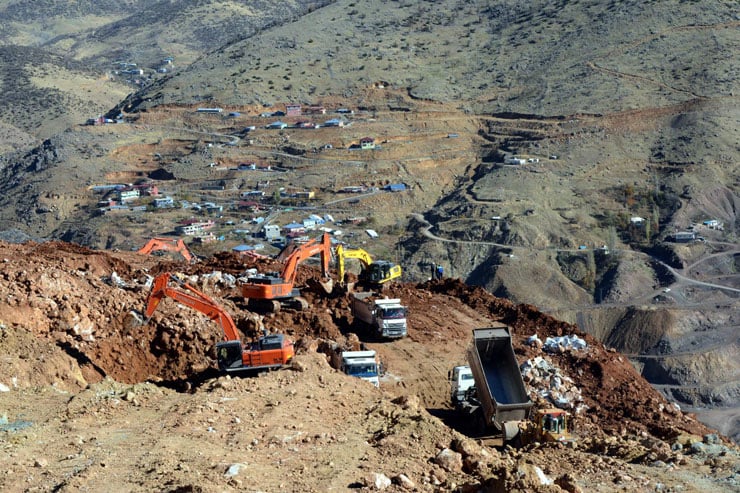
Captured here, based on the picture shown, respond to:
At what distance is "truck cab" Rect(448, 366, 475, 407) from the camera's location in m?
22.6

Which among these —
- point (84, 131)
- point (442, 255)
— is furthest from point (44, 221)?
point (442, 255)

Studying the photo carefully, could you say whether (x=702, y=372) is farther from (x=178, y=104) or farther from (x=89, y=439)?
(x=178, y=104)

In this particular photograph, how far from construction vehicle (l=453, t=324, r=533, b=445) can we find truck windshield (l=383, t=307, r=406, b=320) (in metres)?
4.51

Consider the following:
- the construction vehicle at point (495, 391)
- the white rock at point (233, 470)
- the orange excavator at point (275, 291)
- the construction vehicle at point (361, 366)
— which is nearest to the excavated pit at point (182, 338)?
the orange excavator at point (275, 291)

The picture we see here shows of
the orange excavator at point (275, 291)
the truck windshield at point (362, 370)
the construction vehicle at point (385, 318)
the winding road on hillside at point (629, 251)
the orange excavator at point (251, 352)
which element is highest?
the orange excavator at point (251, 352)

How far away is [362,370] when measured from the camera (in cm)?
2241

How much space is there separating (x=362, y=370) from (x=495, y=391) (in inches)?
116

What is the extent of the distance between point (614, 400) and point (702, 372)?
1276 inches

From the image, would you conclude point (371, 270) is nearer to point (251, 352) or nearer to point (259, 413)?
point (251, 352)

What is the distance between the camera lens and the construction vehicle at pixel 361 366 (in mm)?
22328

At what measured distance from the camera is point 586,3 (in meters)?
111

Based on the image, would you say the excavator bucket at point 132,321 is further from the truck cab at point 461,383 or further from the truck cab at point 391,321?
the truck cab at point 461,383

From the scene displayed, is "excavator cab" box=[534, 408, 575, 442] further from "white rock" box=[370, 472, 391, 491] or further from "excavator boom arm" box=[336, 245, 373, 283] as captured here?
"excavator boom arm" box=[336, 245, 373, 283]

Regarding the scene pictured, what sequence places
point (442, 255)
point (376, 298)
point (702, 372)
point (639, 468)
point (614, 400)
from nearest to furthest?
1. point (639, 468)
2. point (614, 400)
3. point (376, 298)
4. point (702, 372)
5. point (442, 255)
